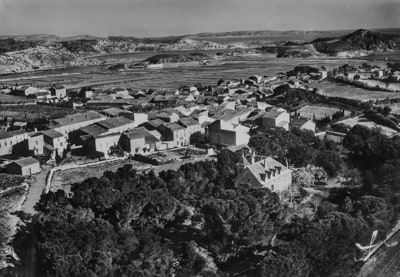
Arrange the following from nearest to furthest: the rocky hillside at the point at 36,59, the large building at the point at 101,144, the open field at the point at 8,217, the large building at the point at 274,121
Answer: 1. the open field at the point at 8,217
2. the large building at the point at 101,144
3. the large building at the point at 274,121
4. the rocky hillside at the point at 36,59

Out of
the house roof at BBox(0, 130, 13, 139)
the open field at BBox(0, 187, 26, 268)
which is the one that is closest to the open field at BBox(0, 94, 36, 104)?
the house roof at BBox(0, 130, 13, 139)

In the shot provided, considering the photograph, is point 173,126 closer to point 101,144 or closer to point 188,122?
point 188,122

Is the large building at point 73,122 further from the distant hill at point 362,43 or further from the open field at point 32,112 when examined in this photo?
the distant hill at point 362,43

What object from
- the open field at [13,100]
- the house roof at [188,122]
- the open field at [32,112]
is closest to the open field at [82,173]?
the house roof at [188,122]

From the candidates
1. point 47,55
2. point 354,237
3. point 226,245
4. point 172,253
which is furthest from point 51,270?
point 47,55

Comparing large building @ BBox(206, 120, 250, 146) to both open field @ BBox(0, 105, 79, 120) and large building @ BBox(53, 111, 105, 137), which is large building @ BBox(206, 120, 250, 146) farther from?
open field @ BBox(0, 105, 79, 120)

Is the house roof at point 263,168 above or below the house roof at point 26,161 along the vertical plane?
above
